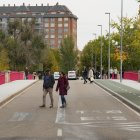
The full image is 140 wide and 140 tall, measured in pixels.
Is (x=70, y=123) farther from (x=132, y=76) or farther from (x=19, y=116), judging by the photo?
(x=132, y=76)

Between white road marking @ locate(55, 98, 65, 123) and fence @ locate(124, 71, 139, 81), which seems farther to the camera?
fence @ locate(124, 71, 139, 81)

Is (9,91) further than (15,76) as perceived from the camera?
No

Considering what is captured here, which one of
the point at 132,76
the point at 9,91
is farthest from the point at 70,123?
the point at 132,76

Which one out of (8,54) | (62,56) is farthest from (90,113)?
(62,56)

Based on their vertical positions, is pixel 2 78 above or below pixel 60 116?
above

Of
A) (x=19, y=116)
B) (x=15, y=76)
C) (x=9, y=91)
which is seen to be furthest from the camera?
(x=15, y=76)

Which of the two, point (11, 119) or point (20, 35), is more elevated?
point (20, 35)

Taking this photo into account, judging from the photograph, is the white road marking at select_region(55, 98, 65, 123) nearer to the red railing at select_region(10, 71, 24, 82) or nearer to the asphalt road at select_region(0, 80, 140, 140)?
the asphalt road at select_region(0, 80, 140, 140)

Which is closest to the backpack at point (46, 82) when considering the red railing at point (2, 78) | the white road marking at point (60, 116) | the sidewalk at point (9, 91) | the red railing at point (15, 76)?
the white road marking at point (60, 116)

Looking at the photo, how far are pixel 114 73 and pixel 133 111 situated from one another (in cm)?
5923

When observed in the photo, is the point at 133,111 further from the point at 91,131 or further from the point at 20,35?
the point at 20,35

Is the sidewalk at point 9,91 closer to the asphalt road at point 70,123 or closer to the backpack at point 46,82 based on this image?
the backpack at point 46,82

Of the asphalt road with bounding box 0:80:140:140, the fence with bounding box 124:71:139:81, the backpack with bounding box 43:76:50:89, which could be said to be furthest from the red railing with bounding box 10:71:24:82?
the asphalt road with bounding box 0:80:140:140

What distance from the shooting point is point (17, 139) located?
13883mm
